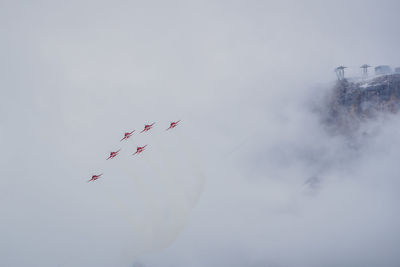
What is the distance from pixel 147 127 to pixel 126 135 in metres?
13.0

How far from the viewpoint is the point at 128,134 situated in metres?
192

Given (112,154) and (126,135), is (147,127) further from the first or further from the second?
(112,154)

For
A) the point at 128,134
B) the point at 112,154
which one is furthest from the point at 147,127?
the point at 112,154

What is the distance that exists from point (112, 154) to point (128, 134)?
50.6 ft

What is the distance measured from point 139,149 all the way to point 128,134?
39.3 ft

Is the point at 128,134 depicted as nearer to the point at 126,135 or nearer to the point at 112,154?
the point at 126,135

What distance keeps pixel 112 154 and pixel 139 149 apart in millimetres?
15912

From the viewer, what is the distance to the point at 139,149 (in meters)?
198

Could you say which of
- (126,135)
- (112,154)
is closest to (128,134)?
(126,135)

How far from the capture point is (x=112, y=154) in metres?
194

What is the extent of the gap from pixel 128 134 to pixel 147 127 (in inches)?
461

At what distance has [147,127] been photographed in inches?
7662

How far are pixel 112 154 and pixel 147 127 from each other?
25.9 meters
